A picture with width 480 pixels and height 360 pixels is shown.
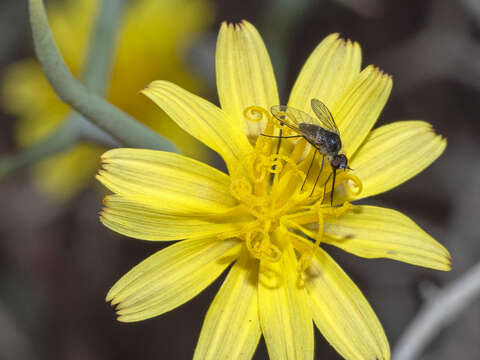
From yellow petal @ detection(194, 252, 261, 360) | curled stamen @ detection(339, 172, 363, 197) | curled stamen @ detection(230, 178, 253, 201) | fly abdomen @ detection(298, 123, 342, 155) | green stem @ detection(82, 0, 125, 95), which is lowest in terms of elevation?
yellow petal @ detection(194, 252, 261, 360)

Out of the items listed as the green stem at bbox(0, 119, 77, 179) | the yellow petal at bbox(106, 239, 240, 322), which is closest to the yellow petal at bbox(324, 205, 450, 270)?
the yellow petal at bbox(106, 239, 240, 322)

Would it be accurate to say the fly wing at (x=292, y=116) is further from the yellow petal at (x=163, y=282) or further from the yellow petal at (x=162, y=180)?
the yellow petal at (x=163, y=282)

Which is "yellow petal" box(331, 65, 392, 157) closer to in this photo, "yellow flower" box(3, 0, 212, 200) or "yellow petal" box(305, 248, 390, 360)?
"yellow petal" box(305, 248, 390, 360)

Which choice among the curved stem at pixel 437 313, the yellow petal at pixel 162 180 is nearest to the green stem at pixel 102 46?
the yellow petal at pixel 162 180

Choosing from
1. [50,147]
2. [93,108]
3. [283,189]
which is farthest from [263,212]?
[50,147]

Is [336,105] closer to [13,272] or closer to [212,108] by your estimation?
[212,108]

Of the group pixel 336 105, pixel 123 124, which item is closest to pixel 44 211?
pixel 123 124
